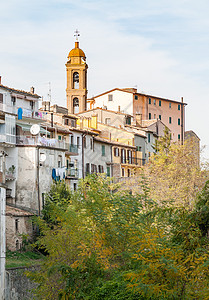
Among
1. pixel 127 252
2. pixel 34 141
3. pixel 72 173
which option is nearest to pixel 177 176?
pixel 34 141

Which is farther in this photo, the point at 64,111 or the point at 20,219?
the point at 64,111

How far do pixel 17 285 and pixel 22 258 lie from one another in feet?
20.8

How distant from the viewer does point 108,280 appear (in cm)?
2930

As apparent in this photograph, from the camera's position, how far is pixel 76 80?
9688cm

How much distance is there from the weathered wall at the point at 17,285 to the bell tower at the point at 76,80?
5606cm

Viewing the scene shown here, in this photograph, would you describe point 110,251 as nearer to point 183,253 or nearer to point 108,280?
point 108,280

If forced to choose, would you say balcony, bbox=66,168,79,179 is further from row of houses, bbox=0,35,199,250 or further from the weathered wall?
the weathered wall

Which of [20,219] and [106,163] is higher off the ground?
[106,163]

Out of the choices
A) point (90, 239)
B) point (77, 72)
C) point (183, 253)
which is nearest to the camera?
point (183, 253)

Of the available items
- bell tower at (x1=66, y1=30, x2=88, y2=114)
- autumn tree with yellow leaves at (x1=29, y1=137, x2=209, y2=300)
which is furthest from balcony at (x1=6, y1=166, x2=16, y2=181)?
bell tower at (x1=66, y1=30, x2=88, y2=114)

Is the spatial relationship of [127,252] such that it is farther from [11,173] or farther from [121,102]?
[121,102]

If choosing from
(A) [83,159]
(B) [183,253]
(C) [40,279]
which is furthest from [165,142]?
(B) [183,253]

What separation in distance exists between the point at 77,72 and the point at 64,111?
2216 centimetres

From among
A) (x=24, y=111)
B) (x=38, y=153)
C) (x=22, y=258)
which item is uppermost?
(x=24, y=111)
